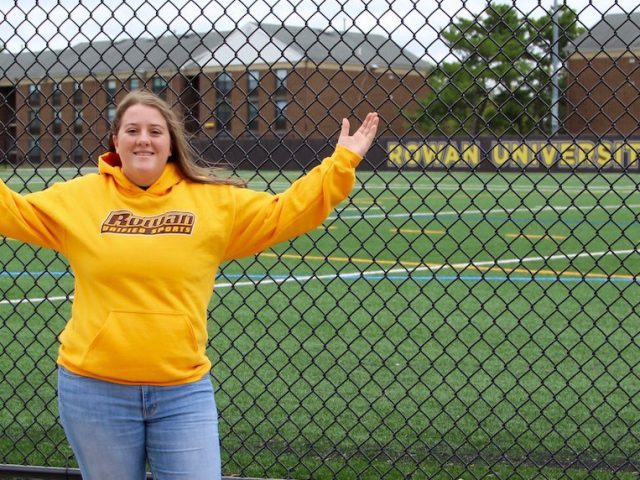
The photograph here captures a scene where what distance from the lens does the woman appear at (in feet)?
10.5

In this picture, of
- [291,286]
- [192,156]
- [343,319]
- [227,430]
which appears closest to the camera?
[192,156]

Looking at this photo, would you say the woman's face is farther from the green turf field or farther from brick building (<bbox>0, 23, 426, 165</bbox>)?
the green turf field

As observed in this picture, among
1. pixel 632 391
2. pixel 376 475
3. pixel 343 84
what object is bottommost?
pixel 376 475

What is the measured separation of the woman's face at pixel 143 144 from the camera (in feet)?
10.9

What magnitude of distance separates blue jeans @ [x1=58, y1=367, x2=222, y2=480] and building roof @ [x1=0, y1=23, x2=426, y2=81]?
73.4 inches

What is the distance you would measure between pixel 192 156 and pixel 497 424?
119 inches

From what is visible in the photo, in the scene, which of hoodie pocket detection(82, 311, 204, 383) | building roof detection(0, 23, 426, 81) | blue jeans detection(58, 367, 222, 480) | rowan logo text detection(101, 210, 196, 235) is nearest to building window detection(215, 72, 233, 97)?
building roof detection(0, 23, 426, 81)

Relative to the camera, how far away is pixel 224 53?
5575cm

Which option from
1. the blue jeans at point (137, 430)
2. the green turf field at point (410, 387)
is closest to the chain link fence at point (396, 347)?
the green turf field at point (410, 387)

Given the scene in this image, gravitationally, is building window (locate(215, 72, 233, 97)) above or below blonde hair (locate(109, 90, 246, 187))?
above

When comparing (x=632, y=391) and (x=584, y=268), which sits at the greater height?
(x=584, y=268)

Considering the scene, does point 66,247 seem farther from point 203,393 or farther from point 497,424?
point 497,424

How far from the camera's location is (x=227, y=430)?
18.9ft

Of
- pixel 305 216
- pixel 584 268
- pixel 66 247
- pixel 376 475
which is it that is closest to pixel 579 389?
pixel 376 475
